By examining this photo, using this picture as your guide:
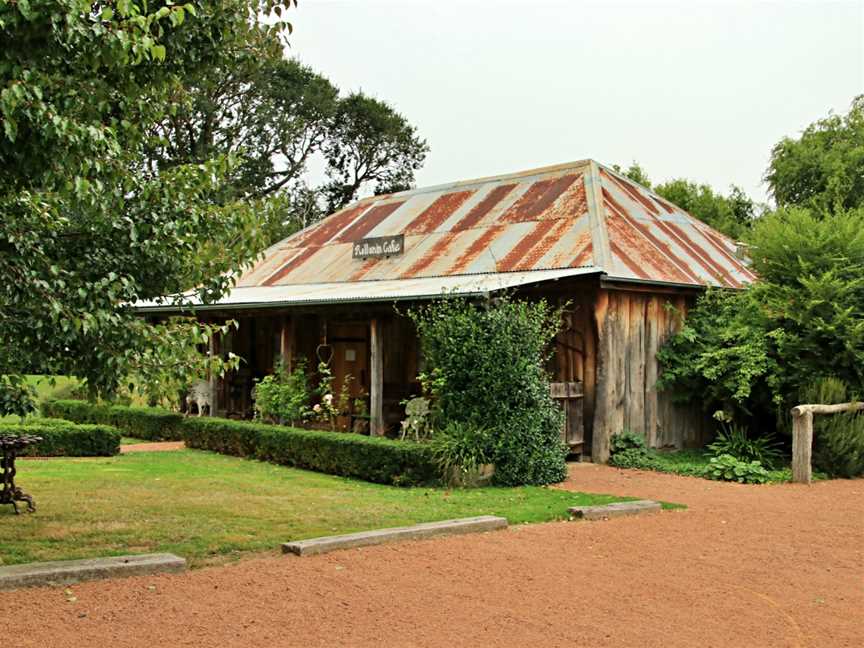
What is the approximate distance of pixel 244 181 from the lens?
1391 inches

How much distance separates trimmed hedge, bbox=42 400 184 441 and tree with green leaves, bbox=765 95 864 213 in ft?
58.0

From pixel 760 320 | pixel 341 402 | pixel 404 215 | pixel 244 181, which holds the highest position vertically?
pixel 244 181

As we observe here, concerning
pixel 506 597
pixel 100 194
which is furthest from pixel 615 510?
pixel 100 194

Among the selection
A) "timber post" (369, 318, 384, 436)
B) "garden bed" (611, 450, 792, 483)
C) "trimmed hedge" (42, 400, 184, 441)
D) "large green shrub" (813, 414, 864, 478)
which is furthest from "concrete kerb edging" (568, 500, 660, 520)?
"trimmed hedge" (42, 400, 184, 441)

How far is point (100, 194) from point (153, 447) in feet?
34.9

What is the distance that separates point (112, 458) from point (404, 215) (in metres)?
8.05

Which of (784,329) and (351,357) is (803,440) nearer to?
(784,329)

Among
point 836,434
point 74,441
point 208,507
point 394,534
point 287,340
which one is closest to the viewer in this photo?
point 394,534

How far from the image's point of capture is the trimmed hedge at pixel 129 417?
16922 millimetres

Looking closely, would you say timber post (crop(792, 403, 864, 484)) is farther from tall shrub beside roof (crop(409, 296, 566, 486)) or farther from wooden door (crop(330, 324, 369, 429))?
wooden door (crop(330, 324, 369, 429))

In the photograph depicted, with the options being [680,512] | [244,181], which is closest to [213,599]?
[680,512]

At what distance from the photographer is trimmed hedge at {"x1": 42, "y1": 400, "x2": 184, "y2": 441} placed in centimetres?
1692

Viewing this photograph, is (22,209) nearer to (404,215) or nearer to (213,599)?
(213,599)

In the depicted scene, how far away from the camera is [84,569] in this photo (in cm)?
625
